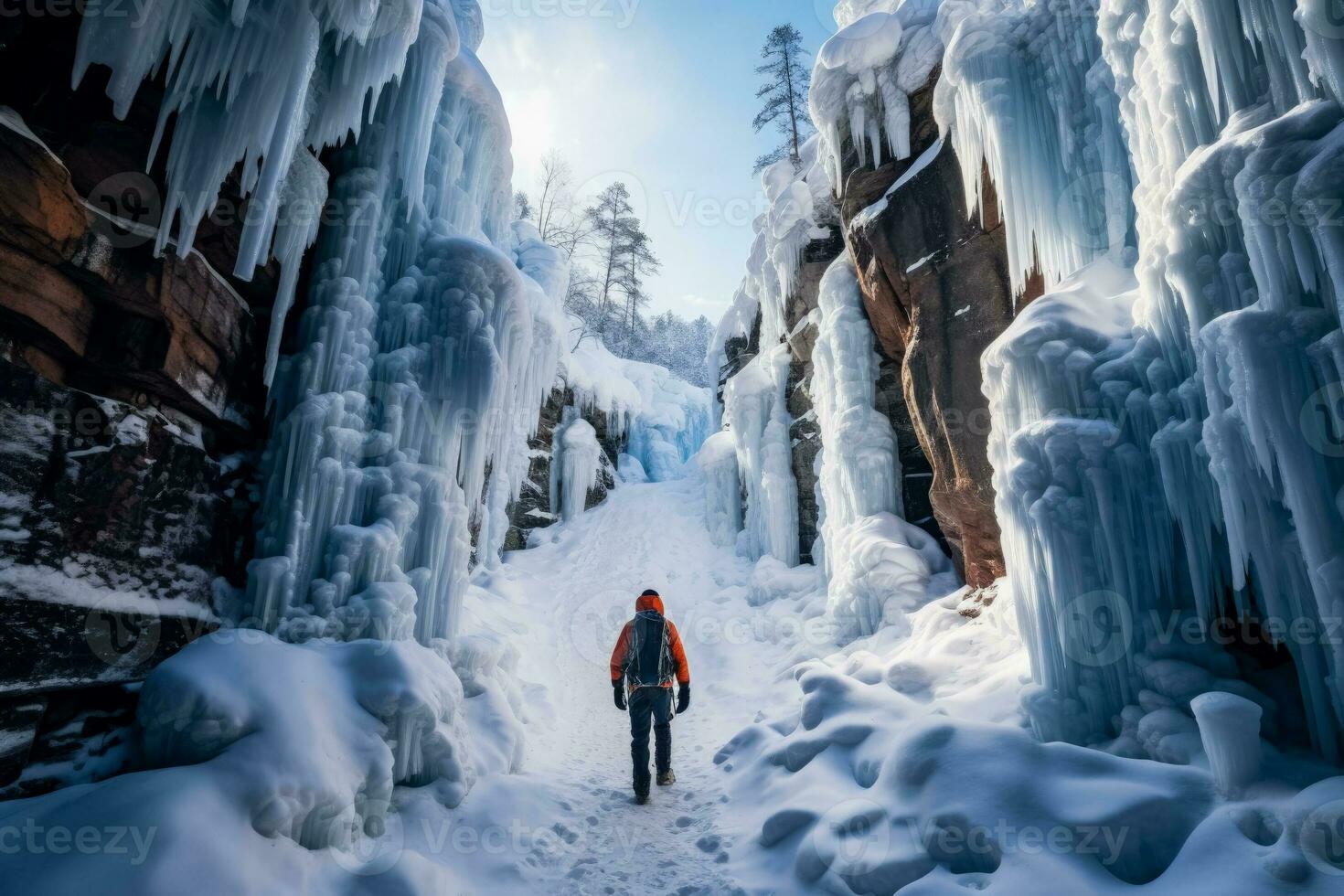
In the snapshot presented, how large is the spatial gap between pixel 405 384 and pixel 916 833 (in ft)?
19.3

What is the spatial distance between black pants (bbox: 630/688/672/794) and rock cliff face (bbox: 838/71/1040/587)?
5010mm

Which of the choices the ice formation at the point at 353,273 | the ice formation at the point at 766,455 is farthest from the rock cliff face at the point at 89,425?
the ice formation at the point at 766,455

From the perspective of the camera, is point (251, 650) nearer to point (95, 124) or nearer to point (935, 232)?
point (95, 124)

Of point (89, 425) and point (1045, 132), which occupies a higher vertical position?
point (1045, 132)

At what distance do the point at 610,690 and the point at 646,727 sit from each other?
4.20m

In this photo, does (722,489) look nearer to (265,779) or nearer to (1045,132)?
(1045,132)

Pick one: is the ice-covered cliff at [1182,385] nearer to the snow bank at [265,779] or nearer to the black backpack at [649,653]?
the black backpack at [649,653]

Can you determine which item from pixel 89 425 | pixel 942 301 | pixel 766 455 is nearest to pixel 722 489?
pixel 766 455

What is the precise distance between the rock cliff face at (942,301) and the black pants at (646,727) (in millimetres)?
5010

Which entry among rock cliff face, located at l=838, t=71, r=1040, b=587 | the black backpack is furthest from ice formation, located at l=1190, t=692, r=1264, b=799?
rock cliff face, located at l=838, t=71, r=1040, b=587

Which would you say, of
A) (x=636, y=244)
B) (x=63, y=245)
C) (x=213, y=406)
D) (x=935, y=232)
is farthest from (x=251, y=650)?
(x=636, y=244)

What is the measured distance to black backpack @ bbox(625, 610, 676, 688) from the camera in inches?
205

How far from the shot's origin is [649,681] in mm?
5184

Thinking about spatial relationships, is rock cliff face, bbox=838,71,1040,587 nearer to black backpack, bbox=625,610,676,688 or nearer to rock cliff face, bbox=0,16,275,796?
black backpack, bbox=625,610,676,688
